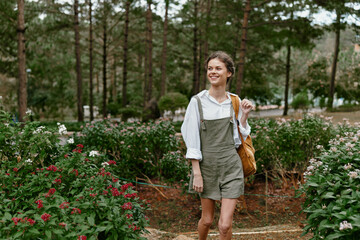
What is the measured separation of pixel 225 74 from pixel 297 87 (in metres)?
29.3

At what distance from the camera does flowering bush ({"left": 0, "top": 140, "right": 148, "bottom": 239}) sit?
7.14 feet

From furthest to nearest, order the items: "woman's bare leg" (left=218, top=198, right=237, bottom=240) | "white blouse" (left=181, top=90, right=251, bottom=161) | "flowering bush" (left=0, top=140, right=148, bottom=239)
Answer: "white blouse" (left=181, top=90, right=251, bottom=161) → "woman's bare leg" (left=218, top=198, right=237, bottom=240) → "flowering bush" (left=0, top=140, right=148, bottom=239)

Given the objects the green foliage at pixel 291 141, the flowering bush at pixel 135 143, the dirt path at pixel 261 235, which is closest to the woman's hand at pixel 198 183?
the dirt path at pixel 261 235

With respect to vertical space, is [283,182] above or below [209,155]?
below

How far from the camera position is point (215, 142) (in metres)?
2.85

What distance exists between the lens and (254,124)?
682 cm

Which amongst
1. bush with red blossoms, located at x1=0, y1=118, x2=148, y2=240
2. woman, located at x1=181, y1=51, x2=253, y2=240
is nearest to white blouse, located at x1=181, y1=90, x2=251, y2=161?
woman, located at x1=181, y1=51, x2=253, y2=240

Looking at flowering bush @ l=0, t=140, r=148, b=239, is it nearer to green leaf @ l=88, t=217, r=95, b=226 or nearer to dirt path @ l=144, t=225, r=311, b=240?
green leaf @ l=88, t=217, r=95, b=226

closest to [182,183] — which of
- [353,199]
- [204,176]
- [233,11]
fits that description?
[204,176]

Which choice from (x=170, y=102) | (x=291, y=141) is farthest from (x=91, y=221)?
(x=170, y=102)

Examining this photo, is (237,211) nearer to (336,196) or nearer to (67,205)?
(336,196)

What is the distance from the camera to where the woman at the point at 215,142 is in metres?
2.79

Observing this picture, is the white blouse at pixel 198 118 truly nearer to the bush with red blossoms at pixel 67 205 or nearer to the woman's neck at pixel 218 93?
the woman's neck at pixel 218 93

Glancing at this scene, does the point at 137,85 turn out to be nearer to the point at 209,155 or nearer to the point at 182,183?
the point at 182,183
